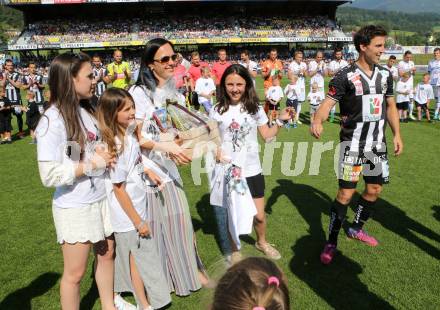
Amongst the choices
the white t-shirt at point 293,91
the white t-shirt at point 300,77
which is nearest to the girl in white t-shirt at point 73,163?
the white t-shirt at point 293,91

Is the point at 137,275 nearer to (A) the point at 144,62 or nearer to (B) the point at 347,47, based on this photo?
(A) the point at 144,62

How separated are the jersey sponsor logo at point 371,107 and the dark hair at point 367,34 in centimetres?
52

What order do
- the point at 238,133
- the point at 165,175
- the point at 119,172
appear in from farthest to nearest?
the point at 238,133 → the point at 165,175 → the point at 119,172

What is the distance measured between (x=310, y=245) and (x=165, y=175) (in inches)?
81.5

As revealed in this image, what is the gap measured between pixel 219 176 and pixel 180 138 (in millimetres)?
869

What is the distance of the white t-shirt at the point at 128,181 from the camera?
2.58 meters

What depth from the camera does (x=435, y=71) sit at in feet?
39.2

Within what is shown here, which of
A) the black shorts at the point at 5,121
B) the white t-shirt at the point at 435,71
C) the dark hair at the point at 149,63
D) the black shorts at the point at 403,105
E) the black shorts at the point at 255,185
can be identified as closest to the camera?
the dark hair at the point at 149,63

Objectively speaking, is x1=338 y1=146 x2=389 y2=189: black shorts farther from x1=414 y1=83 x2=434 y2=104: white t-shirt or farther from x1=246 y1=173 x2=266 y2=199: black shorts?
x1=414 y1=83 x2=434 y2=104: white t-shirt

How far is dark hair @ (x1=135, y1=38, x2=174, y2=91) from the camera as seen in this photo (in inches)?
110

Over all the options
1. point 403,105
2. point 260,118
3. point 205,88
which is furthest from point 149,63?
point 403,105

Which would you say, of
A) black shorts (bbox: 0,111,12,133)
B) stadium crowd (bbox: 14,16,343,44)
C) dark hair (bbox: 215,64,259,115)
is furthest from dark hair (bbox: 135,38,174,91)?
stadium crowd (bbox: 14,16,343,44)

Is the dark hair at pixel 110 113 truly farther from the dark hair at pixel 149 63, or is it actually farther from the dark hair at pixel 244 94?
the dark hair at pixel 244 94

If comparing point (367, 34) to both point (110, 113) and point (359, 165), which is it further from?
point (110, 113)
